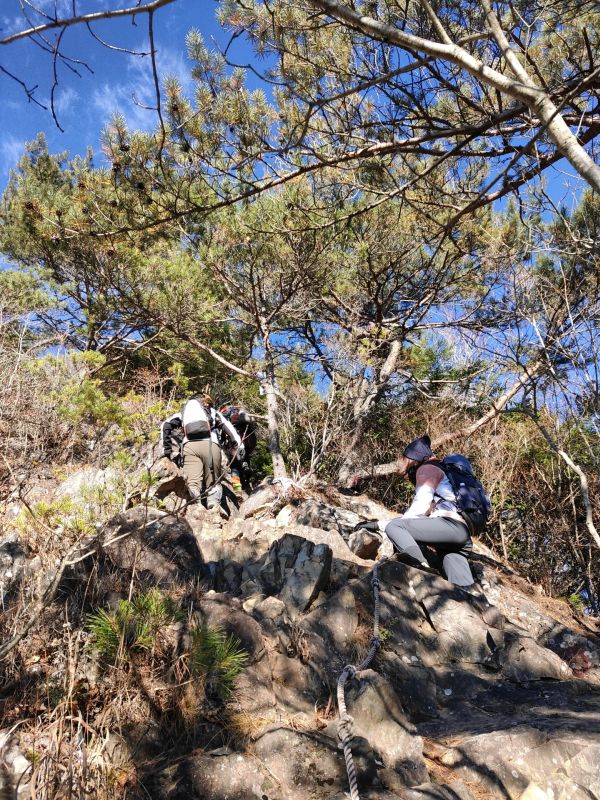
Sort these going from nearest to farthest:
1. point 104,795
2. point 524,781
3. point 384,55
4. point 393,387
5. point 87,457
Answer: point 104,795, point 524,781, point 384,55, point 87,457, point 393,387

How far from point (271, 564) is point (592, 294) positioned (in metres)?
5.00

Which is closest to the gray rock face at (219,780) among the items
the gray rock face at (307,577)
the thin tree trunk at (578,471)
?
the gray rock face at (307,577)

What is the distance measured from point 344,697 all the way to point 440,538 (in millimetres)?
2175

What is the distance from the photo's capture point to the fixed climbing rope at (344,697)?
7.62ft

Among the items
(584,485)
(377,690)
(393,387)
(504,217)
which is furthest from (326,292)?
(377,690)

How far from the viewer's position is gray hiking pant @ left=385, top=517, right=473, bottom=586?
16.0 feet

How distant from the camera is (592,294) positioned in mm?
6641

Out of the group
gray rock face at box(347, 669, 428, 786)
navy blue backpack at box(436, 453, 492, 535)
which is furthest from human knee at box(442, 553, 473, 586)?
gray rock face at box(347, 669, 428, 786)

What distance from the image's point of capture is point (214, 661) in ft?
9.84

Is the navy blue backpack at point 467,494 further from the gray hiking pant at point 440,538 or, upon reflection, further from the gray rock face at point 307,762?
the gray rock face at point 307,762

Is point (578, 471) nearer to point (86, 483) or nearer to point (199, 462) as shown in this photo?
point (199, 462)

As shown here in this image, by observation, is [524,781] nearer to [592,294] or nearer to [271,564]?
[271,564]

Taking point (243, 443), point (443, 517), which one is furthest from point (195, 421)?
point (443, 517)

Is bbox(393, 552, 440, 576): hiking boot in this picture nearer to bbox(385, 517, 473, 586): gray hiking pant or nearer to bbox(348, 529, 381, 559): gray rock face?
bbox(385, 517, 473, 586): gray hiking pant
